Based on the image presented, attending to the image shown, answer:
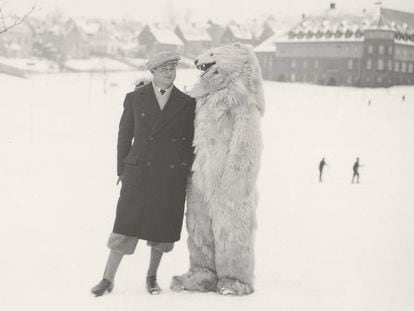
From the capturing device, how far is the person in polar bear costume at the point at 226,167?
430cm

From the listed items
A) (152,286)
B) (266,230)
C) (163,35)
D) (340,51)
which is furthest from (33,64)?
(152,286)

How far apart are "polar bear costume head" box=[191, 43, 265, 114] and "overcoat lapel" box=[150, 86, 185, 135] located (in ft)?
0.66

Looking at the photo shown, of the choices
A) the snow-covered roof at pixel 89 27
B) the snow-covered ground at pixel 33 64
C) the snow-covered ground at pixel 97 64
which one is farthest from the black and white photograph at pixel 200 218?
the snow-covered roof at pixel 89 27

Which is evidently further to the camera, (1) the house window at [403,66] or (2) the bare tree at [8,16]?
(1) the house window at [403,66]

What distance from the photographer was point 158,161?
13.9 ft

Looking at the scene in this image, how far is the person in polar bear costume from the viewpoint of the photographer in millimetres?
4301

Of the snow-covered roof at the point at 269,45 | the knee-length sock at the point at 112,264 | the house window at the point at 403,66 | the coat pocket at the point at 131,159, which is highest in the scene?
the snow-covered roof at the point at 269,45

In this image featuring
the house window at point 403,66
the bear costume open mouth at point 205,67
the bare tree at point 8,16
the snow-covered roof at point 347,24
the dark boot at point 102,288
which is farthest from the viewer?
the house window at point 403,66

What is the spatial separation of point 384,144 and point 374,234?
48.2ft

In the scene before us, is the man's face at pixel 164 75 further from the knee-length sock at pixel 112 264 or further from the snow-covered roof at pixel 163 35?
the snow-covered roof at pixel 163 35

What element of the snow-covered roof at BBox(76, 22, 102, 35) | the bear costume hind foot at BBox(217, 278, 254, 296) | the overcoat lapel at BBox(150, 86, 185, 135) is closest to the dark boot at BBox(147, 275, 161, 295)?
the bear costume hind foot at BBox(217, 278, 254, 296)

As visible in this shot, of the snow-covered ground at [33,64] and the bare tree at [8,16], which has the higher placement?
the snow-covered ground at [33,64]

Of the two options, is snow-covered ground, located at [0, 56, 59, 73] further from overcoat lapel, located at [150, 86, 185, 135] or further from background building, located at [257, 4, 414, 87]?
overcoat lapel, located at [150, 86, 185, 135]

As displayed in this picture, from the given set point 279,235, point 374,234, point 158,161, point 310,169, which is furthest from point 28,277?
point 310,169
